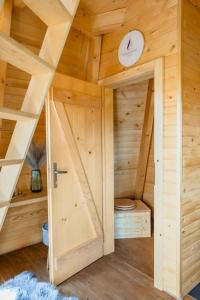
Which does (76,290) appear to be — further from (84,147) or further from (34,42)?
(34,42)

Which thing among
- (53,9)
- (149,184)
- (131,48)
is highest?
(131,48)

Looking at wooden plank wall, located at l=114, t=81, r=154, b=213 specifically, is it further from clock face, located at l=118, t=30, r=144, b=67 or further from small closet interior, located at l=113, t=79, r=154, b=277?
clock face, located at l=118, t=30, r=144, b=67

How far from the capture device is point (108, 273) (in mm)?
2184

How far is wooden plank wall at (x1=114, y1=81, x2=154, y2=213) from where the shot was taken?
10.5 feet

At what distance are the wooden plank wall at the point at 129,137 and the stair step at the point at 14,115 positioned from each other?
6.53ft

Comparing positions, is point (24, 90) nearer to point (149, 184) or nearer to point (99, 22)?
point (99, 22)

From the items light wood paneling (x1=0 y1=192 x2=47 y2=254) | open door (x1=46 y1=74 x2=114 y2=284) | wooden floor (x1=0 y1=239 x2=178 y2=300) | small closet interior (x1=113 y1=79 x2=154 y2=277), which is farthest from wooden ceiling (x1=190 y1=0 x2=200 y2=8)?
wooden floor (x1=0 y1=239 x2=178 y2=300)

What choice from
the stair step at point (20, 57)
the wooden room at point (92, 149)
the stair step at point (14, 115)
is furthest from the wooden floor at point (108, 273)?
the stair step at point (20, 57)

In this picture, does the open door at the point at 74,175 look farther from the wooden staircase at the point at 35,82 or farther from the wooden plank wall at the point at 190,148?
the wooden plank wall at the point at 190,148

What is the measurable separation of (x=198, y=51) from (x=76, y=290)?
2337 millimetres

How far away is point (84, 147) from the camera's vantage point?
2.28 meters

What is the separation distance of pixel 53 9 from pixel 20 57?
1.05ft

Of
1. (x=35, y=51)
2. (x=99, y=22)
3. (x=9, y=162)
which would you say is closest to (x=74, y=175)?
(x=9, y=162)

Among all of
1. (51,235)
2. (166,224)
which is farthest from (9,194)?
(166,224)
